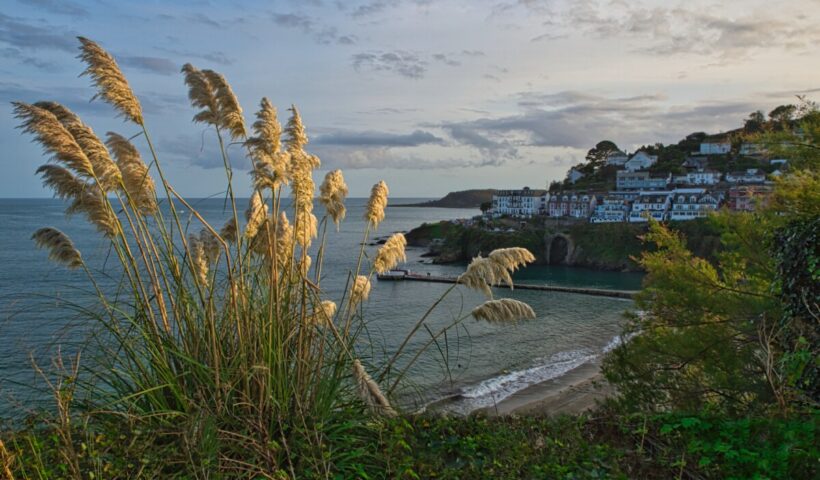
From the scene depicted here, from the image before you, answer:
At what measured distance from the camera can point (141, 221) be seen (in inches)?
155

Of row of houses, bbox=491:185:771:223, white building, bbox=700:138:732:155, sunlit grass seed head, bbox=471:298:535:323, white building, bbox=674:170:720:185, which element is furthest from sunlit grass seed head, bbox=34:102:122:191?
white building, bbox=700:138:732:155

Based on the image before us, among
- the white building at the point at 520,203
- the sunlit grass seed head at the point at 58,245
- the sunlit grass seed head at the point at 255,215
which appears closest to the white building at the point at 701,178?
the white building at the point at 520,203

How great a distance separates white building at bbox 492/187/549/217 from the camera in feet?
305

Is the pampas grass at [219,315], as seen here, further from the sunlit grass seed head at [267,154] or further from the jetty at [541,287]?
the jetty at [541,287]

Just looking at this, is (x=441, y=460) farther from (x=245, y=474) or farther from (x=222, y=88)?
(x=222, y=88)

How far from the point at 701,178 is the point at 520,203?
26866mm

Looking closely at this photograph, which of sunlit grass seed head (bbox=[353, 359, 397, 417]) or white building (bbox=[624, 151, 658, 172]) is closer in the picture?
sunlit grass seed head (bbox=[353, 359, 397, 417])

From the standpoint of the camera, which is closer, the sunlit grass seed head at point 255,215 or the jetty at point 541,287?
the sunlit grass seed head at point 255,215

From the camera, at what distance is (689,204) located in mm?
73375

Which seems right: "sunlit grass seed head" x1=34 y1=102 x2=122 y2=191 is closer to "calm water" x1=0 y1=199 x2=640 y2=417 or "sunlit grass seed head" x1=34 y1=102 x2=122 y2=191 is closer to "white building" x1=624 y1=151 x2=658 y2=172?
"calm water" x1=0 y1=199 x2=640 y2=417

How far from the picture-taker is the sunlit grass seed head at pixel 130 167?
12.9 feet

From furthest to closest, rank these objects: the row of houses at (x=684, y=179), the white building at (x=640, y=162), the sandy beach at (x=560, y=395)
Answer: the white building at (x=640, y=162) → the row of houses at (x=684, y=179) → the sandy beach at (x=560, y=395)

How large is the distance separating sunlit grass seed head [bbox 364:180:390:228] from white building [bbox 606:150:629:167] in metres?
123

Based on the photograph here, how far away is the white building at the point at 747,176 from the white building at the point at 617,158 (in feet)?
116
